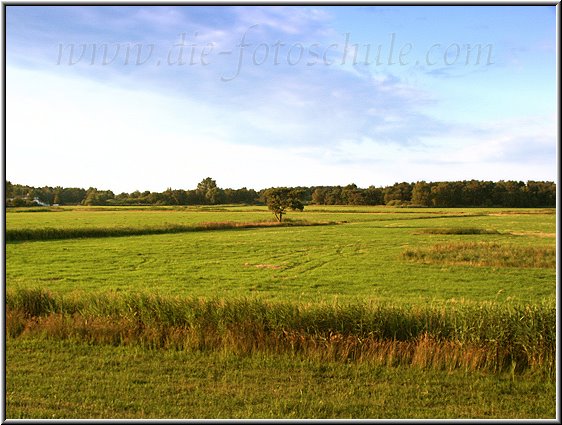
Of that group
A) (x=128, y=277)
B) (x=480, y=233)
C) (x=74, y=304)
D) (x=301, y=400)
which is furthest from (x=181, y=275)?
(x=480, y=233)

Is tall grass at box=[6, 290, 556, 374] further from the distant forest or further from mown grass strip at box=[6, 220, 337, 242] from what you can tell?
the distant forest

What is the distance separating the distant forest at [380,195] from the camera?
123062mm

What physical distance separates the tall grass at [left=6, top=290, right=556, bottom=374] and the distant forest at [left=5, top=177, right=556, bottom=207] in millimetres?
101282

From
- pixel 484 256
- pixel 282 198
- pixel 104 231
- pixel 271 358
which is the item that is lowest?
pixel 484 256

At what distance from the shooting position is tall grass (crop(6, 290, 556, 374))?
11.6 metres

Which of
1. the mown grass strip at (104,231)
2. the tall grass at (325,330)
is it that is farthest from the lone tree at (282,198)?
the tall grass at (325,330)

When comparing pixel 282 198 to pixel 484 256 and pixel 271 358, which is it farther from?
A: pixel 271 358

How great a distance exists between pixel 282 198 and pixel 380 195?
91696mm

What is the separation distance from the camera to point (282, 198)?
8819 cm

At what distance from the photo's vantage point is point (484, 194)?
13950cm

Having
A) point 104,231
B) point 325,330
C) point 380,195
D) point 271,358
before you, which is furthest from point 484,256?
point 380,195

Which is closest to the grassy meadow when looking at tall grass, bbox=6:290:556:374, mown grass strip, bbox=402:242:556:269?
tall grass, bbox=6:290:556:374

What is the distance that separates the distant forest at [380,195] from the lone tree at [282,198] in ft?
97.3

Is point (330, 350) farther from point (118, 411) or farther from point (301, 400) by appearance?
point (118, 411)
